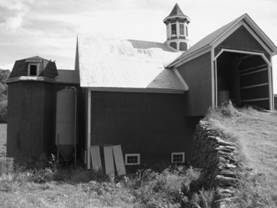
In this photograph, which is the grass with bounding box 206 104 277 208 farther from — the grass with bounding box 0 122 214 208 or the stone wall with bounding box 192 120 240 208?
the grass with bounding box 0 122 214 208

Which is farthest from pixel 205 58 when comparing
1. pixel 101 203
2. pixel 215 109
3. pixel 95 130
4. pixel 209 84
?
pixel 101 203

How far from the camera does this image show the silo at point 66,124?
15.6 metres

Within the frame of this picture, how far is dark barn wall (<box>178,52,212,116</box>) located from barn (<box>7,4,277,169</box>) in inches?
1.9

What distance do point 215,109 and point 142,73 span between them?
4.72m

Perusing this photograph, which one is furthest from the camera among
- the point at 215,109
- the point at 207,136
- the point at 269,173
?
the point at 215,109

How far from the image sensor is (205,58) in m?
14.7

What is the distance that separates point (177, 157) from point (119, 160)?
3241 mm

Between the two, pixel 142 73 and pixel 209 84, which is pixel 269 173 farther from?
pixel 142 73

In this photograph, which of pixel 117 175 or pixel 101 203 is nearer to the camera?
pixel 101 203

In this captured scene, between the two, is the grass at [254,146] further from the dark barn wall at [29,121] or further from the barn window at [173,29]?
the barn window at [173,29]

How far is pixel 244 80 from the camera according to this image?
17547 millimetres

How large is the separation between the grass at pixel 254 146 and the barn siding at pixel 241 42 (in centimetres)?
318

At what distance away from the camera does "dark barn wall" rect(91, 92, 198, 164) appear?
1463 centimetres

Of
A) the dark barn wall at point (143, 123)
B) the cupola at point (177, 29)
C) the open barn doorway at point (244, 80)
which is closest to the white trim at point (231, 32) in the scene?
the open barn doorway at point (244, 80)
